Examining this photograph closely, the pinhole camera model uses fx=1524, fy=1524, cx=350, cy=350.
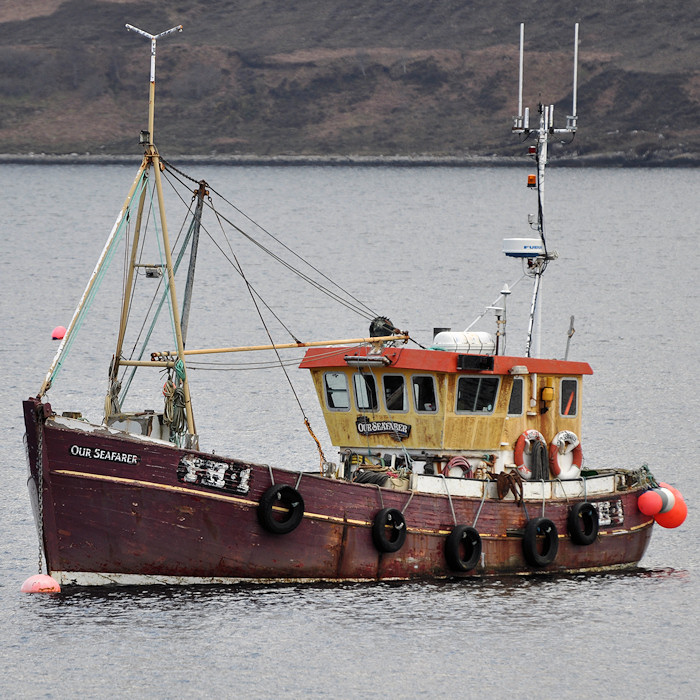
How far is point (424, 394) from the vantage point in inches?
1162

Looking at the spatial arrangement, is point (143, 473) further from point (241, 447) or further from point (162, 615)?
point (241, 447)

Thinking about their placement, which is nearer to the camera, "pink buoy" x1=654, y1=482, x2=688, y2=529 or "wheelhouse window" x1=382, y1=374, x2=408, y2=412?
"wheelhouse window" x1=382, y1=374, x2=408, y2=412

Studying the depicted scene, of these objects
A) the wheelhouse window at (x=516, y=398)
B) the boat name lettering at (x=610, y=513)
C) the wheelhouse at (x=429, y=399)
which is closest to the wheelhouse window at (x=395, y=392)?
the wheelhouse at (x=429, y=399)

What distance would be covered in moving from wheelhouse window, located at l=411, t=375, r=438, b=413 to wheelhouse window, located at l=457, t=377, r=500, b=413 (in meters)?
0.51

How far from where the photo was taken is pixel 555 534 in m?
29.9

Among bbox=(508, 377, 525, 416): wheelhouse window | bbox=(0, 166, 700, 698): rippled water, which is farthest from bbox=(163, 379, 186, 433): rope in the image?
bbox=(508, 377, 525, 416): wheelhouse window

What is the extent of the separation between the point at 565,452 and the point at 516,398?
1.84 m

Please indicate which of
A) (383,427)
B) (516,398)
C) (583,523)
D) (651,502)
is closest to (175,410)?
(383,427)

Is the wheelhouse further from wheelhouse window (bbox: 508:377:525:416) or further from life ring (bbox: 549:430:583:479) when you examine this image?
life ring (bbox: 549:430:583:479)

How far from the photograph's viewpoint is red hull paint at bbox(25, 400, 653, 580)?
26.2 meters

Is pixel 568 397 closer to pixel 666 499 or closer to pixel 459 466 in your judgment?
pixel 666 499

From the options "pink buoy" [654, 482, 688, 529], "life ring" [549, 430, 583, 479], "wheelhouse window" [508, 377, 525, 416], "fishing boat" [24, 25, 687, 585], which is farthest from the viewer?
"pink buoy" [654, 482, 688, 529]

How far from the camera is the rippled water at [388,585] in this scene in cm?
2519

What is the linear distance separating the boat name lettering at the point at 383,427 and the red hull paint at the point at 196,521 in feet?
5.92
